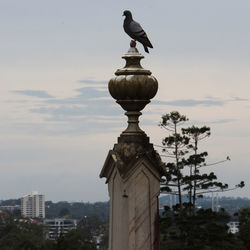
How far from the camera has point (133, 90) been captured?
8.15 m

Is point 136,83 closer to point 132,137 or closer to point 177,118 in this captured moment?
point 132,137

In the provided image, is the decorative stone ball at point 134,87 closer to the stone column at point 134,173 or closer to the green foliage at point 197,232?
the stone column at point 134,173

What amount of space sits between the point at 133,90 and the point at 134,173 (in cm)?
71

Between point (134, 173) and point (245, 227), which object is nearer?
point (134, 173)

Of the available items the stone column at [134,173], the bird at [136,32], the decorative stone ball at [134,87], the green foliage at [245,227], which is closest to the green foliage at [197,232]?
the green foliage at [245,227]

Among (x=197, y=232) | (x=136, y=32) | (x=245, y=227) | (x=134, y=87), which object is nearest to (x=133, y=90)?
(x=134, y=87)

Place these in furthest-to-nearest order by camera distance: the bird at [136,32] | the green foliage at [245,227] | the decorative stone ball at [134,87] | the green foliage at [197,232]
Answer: the green foliage at [245,227]
the green foliage at [197,232]
the bird at [136,32]
the decorative stone ball at [134,87]

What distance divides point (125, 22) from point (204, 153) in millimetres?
52020

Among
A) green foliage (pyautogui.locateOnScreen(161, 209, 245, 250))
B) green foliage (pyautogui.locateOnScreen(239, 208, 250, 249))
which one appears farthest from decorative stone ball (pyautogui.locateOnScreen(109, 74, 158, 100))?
green foliage (pyautogui.locateOnScreen(239, 208, 250, 249))

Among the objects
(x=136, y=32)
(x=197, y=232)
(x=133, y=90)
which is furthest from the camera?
(x=197, y=232)

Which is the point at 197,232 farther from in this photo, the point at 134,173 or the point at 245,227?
the point at 134,173

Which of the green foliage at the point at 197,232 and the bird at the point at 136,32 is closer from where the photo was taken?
the bird at the point at 136,32

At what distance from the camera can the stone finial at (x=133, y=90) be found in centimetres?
813

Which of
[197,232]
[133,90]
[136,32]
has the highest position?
[197,232]
